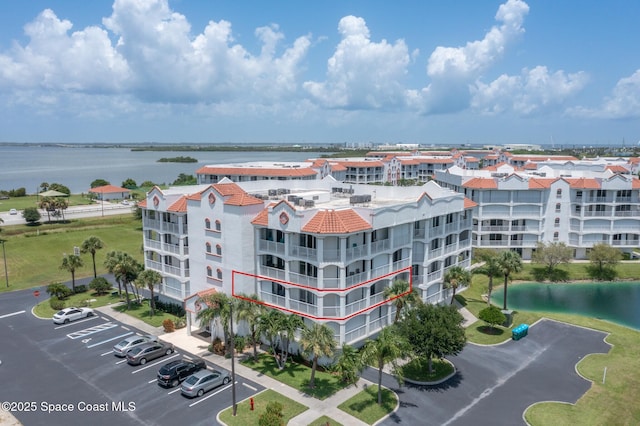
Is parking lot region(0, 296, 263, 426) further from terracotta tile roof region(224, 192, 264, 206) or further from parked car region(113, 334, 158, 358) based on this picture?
terracotta tile roof region(224, 192, 264, 206)

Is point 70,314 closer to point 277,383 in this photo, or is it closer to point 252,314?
point 252,314

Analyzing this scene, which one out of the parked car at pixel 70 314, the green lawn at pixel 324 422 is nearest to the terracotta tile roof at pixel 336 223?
the green lawn at pixel 324 422

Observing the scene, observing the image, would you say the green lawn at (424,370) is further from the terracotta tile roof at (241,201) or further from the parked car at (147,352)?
the parked car at (147,352)

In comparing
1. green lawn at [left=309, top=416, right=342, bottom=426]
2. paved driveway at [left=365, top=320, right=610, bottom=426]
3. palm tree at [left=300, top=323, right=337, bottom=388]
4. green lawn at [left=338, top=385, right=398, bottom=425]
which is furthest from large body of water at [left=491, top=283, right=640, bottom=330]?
green lawn at [left=309, top=416, right=342, bottom=426]

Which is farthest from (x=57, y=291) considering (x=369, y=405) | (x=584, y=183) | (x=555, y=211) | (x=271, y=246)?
(x=584, y=183)

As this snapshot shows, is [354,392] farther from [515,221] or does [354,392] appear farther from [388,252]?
[515,221]

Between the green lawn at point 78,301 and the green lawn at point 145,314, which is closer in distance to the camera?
the green lawn at point 145,314
